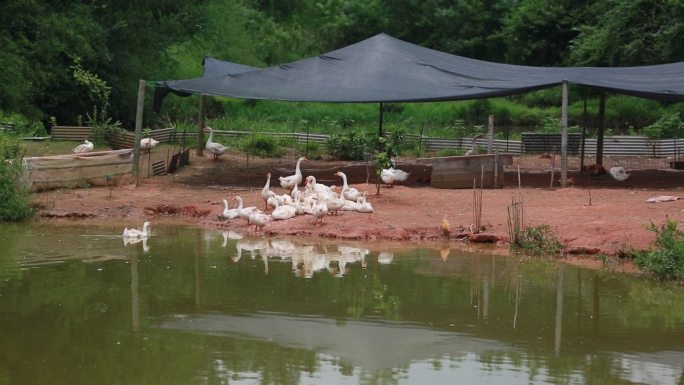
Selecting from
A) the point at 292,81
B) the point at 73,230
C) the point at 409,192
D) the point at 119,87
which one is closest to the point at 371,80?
the point at 292,81

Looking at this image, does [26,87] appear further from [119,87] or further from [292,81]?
[292,81]

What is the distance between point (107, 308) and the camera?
12.3 metres

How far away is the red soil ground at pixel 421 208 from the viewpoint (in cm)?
1697

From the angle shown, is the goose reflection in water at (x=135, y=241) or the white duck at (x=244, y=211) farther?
the white duck at (x=244, y=211)

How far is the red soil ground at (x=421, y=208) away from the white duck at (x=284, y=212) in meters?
0.11

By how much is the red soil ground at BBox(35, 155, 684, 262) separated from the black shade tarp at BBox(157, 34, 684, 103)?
6.28 feet

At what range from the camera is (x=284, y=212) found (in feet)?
59.4

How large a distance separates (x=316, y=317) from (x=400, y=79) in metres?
12.3

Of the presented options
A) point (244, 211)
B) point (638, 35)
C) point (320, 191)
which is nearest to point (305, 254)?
point (244, 211)

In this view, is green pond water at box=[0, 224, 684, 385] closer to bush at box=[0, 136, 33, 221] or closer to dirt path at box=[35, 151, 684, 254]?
dirt path at box=[35, 151, 684, 254]

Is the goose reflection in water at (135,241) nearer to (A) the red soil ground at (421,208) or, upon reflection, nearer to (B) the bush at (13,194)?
(A) the red soil ground at (421,208)

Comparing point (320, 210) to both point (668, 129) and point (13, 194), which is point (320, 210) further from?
point (668, 129)

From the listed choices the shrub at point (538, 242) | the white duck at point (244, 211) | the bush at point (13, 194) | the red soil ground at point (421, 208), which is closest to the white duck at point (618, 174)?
the red soil ground at point (421, 208)

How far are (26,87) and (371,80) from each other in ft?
31.5
